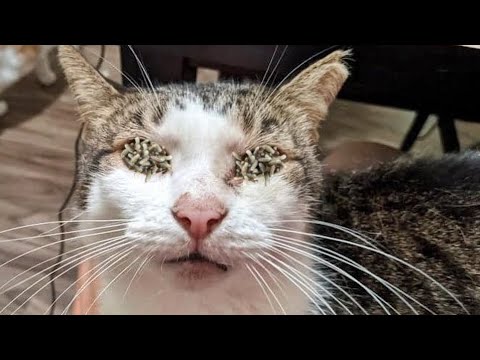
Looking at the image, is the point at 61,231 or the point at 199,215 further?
the point at 61,231

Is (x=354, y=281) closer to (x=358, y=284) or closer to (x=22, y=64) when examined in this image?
(x=358, y=284)

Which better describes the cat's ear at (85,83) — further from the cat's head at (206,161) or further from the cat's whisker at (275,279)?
the cat's whisker at (275,279)

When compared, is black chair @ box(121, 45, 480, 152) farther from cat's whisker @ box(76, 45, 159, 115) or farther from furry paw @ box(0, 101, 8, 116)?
furry paw @ box(0, 101, 8, 116)

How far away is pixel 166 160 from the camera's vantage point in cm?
68

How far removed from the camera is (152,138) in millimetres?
681

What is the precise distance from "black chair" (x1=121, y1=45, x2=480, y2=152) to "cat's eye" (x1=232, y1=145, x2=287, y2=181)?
0.12 metres

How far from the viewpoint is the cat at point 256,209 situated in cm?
65

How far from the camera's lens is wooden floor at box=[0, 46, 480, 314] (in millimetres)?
742

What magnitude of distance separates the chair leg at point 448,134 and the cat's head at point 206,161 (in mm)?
147

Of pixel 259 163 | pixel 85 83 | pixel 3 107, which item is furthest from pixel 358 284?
pixel 3 107

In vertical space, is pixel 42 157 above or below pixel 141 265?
above

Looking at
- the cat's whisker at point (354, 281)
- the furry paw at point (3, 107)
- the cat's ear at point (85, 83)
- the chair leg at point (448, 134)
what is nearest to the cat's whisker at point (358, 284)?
the cat's whisker at point (354, 281)

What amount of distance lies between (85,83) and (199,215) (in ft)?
0.78
